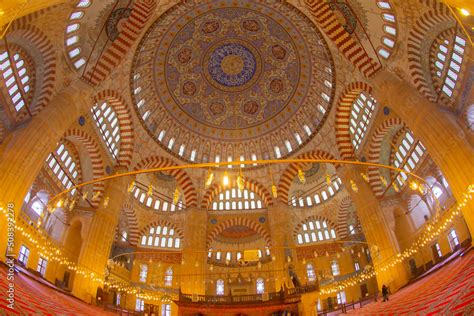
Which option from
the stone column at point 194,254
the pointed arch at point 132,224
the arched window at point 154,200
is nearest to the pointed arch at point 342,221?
the stone column at point 194,254

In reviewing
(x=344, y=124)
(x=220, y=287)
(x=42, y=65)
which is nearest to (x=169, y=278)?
(x=220, y=287)

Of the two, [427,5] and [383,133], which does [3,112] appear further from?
[383,133]

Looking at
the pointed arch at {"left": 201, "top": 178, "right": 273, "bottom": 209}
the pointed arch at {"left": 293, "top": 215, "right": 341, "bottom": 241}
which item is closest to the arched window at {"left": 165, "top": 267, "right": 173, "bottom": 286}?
the pointed arch at {"left": 201, "top": 178, "right": 273, "bottom": 209}

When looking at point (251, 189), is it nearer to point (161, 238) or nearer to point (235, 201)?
point (235, 201)

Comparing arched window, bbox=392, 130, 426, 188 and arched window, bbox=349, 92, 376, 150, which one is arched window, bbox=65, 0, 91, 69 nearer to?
arched window, bbox=349, 92, 376, 150

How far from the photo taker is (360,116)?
24250mm

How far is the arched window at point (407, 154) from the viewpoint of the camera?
816 inches

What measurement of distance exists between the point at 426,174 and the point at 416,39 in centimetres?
837

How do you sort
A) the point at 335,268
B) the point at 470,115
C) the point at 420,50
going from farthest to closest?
the point at 335,268 → the point at 420,50 → the point at 470,115

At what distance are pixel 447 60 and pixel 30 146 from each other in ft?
68.1

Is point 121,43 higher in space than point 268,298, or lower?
higher

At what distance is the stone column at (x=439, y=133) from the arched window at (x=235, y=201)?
17.1m

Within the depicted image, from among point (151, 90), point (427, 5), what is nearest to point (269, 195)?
point (151, 90)

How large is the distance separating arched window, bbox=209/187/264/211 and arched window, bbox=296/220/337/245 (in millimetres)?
4708
